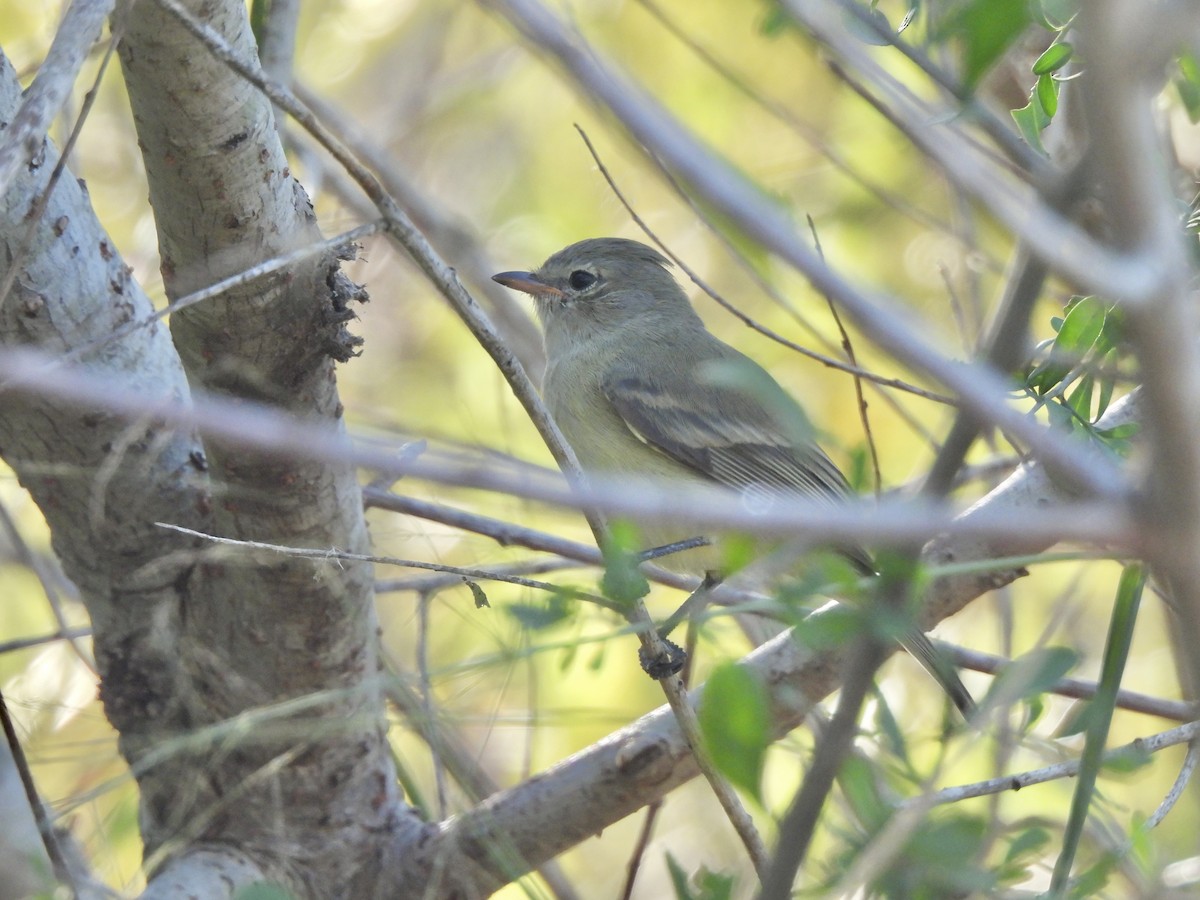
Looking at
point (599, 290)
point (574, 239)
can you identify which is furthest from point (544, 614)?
point (574, 239)

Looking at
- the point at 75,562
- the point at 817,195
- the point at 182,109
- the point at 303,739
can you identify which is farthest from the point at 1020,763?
the point at 182,109

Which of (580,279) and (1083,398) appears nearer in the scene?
(1083,398)

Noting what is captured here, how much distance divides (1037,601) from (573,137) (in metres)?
2.92

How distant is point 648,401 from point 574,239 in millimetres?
1749

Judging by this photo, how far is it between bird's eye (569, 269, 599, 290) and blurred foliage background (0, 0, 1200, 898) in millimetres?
358

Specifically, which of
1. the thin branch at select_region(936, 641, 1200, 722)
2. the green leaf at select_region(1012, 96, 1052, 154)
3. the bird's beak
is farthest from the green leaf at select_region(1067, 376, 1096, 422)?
the bird's beak

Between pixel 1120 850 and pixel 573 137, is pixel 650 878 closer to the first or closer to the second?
pixel 573 137

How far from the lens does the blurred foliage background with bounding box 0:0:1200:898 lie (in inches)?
155

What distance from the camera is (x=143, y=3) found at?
1887 mm

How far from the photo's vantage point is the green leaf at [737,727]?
1.28 meters

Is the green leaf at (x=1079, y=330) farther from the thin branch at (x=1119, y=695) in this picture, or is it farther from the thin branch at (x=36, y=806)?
the thin branch at (x=36, y=806)

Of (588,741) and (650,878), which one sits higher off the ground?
(588,741)

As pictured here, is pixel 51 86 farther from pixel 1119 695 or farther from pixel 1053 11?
pixel 1119 695

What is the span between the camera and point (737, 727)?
1.29 metres
